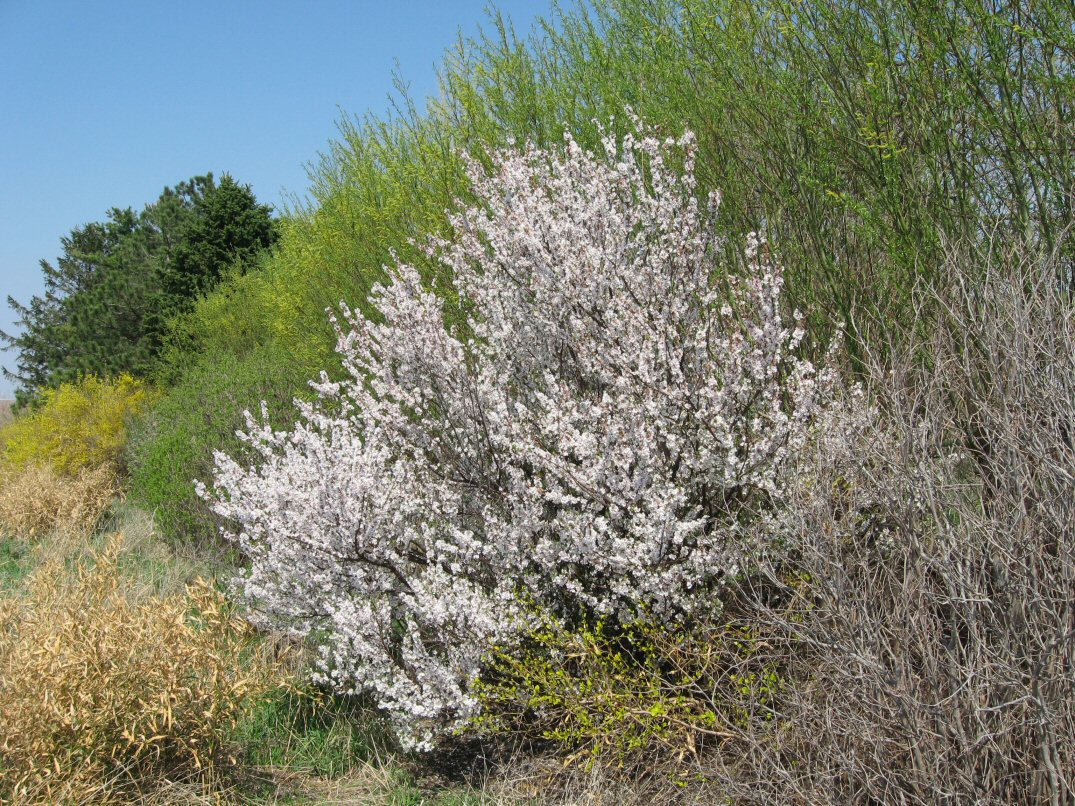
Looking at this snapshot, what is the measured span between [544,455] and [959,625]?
172 cm

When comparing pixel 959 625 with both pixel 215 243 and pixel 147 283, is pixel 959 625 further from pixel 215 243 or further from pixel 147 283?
pixel 147 283

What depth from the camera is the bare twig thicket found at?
253 cm

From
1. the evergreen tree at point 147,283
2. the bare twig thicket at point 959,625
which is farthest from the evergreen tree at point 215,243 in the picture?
the bare twig thicket at point 959,625

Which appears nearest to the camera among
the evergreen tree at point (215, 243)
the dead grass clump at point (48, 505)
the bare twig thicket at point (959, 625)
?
the bare twig thicket at point (959, 625)

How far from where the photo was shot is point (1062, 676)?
2.33 meters

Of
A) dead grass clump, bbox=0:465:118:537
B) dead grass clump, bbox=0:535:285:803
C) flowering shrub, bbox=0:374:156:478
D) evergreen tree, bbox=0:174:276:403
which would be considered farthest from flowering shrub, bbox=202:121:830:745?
evergreen tree, bbox=0:174:276:403

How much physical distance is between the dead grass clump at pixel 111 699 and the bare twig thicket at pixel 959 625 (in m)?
2.44

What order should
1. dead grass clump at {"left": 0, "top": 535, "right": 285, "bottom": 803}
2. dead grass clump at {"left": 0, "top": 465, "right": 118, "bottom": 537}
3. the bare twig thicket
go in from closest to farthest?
1. the bare twig thicket
2. dead grass clump at {"left": 0, "top": 535, "right": 285, "bottom": 803}
3. dead grass clump at {"left": 0, "top": 465, "right": 118, "bottom": 537}

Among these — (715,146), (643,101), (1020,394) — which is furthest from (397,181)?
(1020,394)

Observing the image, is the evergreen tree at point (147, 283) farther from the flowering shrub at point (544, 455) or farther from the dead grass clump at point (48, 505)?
the flowering shrub at point (544, 455)

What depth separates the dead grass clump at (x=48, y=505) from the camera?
31.6 ft

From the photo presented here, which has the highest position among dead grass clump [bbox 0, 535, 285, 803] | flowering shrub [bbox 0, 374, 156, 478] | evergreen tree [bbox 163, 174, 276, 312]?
evergreen tree [bbox 163, 174, 276, 312]

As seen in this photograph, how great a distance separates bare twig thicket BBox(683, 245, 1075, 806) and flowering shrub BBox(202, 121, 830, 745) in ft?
2.00

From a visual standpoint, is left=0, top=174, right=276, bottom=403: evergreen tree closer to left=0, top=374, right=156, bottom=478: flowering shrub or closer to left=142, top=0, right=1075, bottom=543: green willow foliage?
left=0, top=374, right=156, bottom=478: flowering shrub
